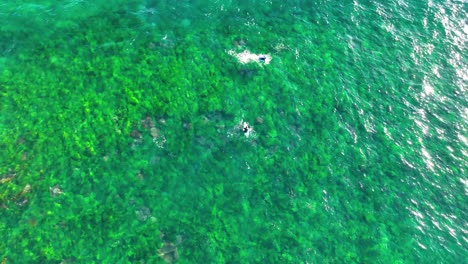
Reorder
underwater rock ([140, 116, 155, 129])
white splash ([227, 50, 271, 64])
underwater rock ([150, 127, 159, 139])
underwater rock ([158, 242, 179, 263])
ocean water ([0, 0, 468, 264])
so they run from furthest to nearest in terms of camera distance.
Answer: white splash ([227, 50, 271, 64]) < underwater rock ([140, 116, 155, 129]) < underwater rock ([150, 127, 159, 139]) < ocean water ([0, 0, 468, 264]) < underwater rock ([158, 242, 179, 263])

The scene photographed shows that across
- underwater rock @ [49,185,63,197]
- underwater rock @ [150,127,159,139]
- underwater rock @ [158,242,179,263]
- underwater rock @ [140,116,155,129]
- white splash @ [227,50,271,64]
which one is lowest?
underwater rock @ [158,242,179,263]

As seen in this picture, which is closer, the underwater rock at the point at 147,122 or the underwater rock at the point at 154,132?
the underwater rock at the point at 154,132

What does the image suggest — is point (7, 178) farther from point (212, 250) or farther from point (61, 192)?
point (212, 250)

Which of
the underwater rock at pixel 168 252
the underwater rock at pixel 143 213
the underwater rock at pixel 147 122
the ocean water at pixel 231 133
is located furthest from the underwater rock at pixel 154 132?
the underwater rock at pixel 168 252

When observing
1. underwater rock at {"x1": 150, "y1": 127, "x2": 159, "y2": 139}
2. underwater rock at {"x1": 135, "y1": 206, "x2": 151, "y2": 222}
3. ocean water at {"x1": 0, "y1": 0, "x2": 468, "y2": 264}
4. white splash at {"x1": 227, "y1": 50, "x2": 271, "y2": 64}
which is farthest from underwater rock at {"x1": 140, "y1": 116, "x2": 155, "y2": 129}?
white splash at {"x1": 227, "y1": 50, "x2": 271, "y2": 64}

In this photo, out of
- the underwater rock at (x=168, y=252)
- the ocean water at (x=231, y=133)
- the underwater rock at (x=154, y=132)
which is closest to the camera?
the underwater rock at (x=168, y=252)

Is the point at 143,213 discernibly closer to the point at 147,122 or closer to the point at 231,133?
the point at 147,122

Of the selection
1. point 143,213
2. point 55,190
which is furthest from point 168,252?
point 55,190

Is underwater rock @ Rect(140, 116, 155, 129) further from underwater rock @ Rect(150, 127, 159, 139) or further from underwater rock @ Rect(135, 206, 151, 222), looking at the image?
underwater rock @ Rect(135, 206, 151, 222)

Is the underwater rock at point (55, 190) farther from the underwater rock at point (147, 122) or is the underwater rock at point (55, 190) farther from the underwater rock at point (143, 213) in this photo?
the underwater rock at point (147, 122)

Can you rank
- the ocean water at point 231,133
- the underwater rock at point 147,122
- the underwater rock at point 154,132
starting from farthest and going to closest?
the underwater rock at point 147,122
the underwater rock at point 154,132
the ocean water at point 231,133
